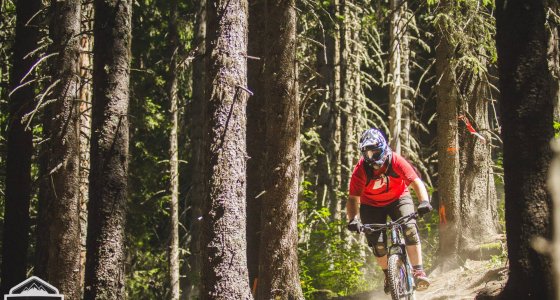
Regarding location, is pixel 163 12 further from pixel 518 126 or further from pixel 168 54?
pixel 518 126

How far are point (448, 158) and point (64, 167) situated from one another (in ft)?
22.1

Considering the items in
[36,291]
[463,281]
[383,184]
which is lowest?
[463,281]

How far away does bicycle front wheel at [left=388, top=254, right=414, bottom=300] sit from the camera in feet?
27.2

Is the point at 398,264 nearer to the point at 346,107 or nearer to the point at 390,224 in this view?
the point at 390,224

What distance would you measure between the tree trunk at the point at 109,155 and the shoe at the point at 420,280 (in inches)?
159

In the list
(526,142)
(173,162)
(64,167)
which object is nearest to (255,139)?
(64,167)

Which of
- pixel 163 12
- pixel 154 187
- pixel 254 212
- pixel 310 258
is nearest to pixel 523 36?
pixel 254 212

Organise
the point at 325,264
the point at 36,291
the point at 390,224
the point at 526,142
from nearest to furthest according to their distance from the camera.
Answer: the point at 526,142, the point at 390,224, the point at 36,291, the point at 325,264

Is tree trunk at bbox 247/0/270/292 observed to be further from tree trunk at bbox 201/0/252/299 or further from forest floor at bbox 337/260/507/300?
tree trunk at bbox 201/0/252/299

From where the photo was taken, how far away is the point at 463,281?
432 inches

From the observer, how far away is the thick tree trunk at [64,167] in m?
10.6

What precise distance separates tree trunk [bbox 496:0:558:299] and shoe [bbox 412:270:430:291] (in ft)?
8.36

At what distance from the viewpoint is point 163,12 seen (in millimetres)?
21344

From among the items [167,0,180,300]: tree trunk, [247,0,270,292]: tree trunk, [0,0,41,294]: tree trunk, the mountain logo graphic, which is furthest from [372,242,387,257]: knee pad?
[167,0,180,300]: tree trunk
